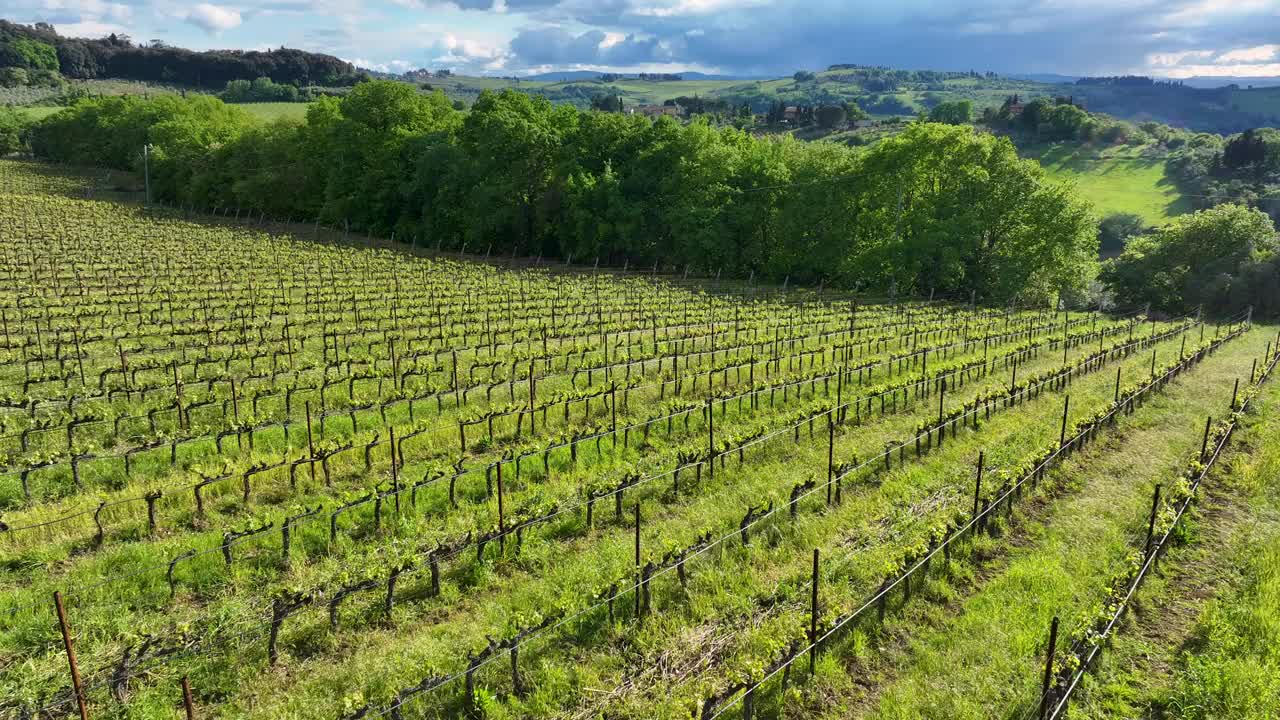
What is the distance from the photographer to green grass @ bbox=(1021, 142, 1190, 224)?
3029 inches

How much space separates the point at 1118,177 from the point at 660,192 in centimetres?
7142

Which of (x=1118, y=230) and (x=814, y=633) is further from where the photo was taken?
(x=1118, y=230)

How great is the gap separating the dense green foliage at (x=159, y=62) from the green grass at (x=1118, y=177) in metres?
164

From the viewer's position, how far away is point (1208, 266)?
1713 inches

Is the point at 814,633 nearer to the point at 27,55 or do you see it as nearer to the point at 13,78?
the point at 13,78

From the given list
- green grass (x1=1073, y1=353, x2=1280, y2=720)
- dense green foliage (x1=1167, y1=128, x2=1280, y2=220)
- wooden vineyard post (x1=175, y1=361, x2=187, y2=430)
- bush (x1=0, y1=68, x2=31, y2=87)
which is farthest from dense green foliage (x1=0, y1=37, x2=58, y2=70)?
green grass (x1=1073, y1=353, x2=1280, y2=720)

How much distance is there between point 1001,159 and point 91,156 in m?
96.9

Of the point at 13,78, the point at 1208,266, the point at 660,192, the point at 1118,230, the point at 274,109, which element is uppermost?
the point at 13,78

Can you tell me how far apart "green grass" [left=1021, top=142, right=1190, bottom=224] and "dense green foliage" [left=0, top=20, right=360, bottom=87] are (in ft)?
537

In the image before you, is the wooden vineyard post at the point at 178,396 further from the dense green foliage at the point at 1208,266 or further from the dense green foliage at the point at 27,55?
the dense green foliage at the point at 27,55

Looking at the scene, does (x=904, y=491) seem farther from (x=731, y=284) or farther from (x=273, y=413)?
(x=731, y=284)

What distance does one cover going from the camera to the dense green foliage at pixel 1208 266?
41.3 m

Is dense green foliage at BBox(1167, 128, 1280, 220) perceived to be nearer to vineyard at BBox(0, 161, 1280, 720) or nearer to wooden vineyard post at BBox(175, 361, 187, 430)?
vineyard at BBox(0, 161, 1280, 720)

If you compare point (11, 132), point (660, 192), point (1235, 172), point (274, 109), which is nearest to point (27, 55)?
point (274, 109)
